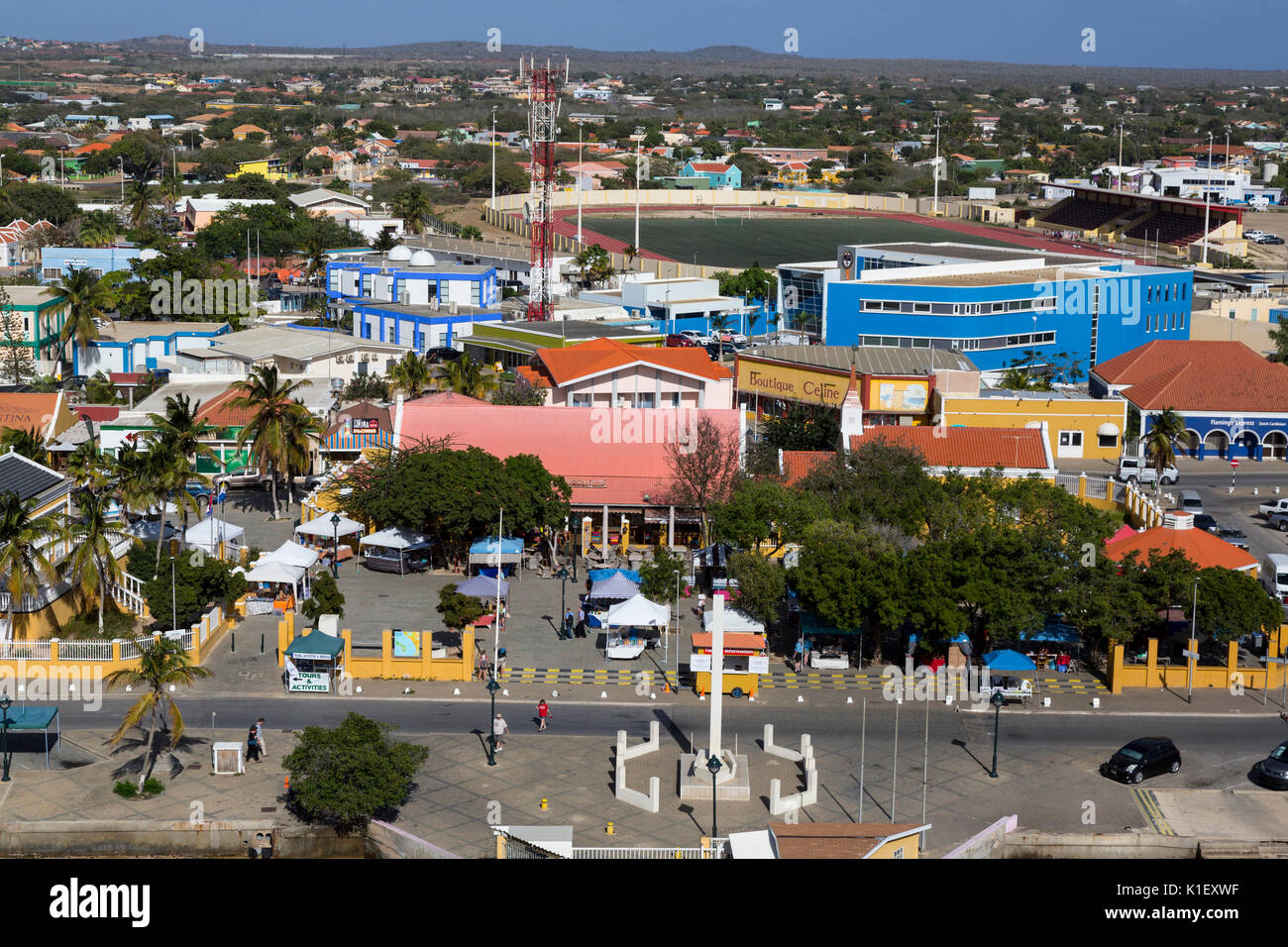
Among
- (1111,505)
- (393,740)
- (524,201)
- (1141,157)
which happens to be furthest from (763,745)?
(1141,157)

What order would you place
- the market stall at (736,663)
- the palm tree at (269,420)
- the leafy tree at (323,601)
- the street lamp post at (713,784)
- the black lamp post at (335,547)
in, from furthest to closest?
the palm tree at (269,420), the black lamp post at (335,547), the leafy tree at (323,601), the market stall at (736,663), the street lamp post at (713,784)

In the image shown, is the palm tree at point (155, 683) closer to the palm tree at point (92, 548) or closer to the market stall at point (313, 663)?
the market stall at point (313, 663)

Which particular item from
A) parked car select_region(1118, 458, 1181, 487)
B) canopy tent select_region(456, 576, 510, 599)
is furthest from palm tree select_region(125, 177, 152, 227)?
canopy tent select_region(456, 576, 510, 599)

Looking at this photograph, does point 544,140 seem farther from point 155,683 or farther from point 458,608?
point 155,683

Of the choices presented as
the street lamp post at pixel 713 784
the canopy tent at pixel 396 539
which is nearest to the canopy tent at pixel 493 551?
the canopy tent at pixel 396 539

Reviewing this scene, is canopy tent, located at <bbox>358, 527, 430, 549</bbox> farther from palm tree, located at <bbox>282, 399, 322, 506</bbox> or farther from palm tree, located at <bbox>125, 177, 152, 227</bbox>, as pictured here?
palm tree, located at <bbox>125, 177, 152, 227</bbox>
